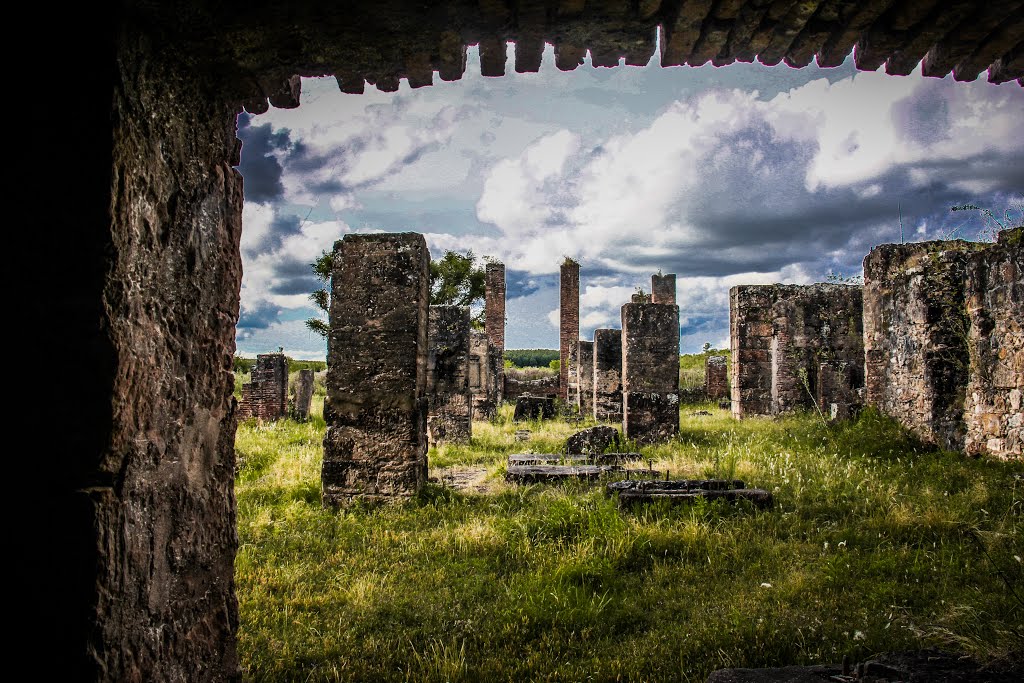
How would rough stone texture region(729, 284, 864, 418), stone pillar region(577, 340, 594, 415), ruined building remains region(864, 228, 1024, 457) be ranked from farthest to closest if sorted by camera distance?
stone pillar region(577, 340, 594, 415)
rough stone texture region(729, 284, 864, 418)
ruined building remains region(864, 228, 1024, 457)

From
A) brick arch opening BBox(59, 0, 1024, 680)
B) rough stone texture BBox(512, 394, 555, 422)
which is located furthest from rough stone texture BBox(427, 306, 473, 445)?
brick arch opening BBox(59, 0, 1024, 680)

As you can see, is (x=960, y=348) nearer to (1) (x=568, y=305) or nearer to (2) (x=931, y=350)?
(2) (x=931, y=350)

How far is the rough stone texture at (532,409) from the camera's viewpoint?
17.2 meters

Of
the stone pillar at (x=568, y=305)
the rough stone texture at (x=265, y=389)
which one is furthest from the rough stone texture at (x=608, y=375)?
the stone pillar at (x=568, y=305)

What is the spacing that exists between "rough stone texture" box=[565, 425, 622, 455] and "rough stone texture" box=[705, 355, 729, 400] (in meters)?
12.5

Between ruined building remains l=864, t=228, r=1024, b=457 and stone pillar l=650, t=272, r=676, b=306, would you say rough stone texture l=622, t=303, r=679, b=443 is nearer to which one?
ruined building remains l=864, t=228, r=1024, b=457

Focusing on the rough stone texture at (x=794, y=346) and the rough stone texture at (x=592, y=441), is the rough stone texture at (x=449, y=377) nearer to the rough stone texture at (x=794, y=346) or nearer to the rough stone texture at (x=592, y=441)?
the rough stone texture at (x=592, y=441)

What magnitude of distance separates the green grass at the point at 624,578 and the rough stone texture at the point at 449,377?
4.79 m

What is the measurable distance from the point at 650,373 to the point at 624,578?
7390 mm

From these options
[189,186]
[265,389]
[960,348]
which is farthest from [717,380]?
[189,186]

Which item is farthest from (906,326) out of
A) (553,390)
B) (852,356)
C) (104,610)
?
(553,390)

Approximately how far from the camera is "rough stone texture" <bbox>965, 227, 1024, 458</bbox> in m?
6.85

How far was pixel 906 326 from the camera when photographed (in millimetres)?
9484

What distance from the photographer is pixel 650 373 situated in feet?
38.0
